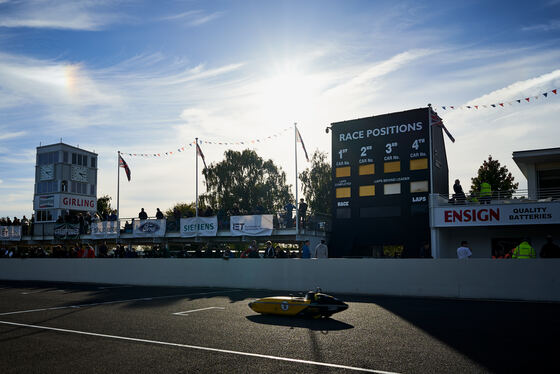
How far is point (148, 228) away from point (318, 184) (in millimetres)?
30102

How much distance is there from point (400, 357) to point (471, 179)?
47.9 metres

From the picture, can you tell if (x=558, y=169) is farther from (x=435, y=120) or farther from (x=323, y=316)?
(x=323, y=316)

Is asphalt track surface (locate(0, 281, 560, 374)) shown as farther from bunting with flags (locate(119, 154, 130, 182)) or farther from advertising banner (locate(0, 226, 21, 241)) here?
advertising banner (locate(0, 226, 21, 241))

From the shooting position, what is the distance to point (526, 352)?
744 centimetres

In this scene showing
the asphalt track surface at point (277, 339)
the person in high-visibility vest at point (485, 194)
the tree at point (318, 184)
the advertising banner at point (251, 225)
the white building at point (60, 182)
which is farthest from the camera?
the tree at point (318, 184)

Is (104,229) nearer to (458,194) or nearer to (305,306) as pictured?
(458,194)

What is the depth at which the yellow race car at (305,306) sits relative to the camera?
1137cm

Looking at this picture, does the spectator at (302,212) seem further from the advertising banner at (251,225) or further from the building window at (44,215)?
the building window at (44,215)

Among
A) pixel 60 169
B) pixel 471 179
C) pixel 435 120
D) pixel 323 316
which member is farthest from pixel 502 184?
pixel 60 169

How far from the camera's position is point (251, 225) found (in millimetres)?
29328

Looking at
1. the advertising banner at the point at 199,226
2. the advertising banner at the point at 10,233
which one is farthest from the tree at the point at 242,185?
the advertising banner at the point at 199,226

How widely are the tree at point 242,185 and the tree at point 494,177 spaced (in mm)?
24262


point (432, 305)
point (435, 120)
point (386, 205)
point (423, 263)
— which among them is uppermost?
point (435, 120)

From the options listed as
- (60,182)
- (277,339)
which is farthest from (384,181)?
(60,182)
